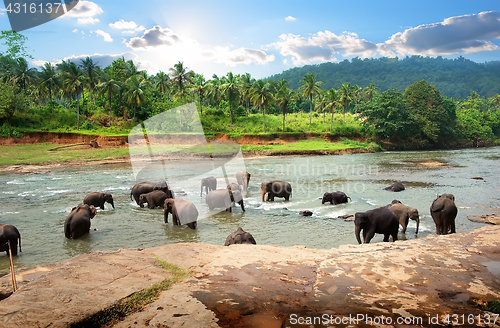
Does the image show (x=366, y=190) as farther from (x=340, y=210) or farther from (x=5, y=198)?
(x=5, y=198)

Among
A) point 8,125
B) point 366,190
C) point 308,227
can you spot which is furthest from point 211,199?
point 8,125

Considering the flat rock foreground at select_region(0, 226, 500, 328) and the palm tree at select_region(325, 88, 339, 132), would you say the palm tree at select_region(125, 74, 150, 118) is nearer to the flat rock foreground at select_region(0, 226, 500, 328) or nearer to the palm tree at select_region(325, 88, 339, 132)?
the palm tree at select_region(325, 88, 339, 132)

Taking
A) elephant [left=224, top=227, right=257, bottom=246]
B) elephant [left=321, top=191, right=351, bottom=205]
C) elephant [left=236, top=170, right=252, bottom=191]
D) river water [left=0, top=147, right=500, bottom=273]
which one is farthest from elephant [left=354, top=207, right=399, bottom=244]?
elephant [left=236, top=170, right=252, bottom=191]

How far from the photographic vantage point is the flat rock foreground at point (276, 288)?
424cm

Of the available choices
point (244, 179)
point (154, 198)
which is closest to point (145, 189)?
point (154, 198)

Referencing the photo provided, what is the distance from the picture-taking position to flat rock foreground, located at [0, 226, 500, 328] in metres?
4.24

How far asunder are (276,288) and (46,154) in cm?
4190

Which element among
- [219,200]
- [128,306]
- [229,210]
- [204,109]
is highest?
[204,109]

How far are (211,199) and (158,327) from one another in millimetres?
11653

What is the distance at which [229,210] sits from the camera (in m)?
15.2

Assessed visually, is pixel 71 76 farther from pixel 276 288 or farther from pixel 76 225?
pixel 276 288

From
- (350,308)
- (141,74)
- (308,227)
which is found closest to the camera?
(350,308)

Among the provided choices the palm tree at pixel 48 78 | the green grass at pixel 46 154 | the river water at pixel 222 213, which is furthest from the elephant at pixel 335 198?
the palm tree at pixel 48 78

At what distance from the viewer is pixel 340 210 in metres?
15.1
